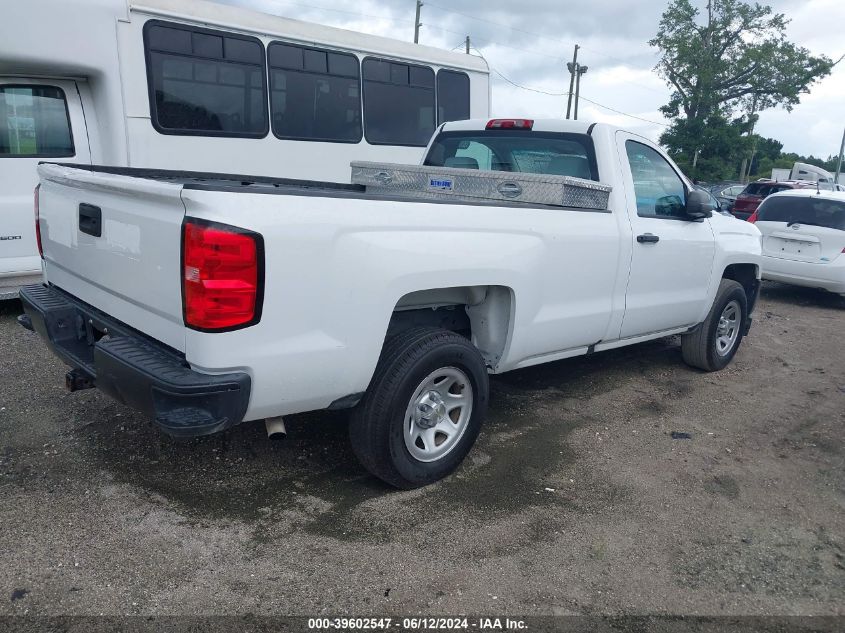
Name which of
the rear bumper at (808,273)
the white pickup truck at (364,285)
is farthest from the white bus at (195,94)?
the rear bumper at (808,273)

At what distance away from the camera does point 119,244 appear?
3.11 m

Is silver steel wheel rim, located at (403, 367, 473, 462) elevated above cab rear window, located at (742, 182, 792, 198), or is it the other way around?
cab rear window, located at (742, 182, 792, 198)

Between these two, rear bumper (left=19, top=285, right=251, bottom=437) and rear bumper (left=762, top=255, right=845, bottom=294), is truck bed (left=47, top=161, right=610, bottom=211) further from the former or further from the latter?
rear bumper (left=762, top=255, right=845, bottom=294)

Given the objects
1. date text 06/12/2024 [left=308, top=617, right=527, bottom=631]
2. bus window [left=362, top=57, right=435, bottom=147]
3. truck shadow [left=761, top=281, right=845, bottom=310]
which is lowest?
truck shadow [left=761, top=281, right=845, bottom=310]

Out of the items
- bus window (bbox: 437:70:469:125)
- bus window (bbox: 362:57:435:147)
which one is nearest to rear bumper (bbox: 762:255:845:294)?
bus window (bbox: 437:70:469:125)

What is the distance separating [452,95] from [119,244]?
25.3ft

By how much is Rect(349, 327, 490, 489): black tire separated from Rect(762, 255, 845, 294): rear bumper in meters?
7.64

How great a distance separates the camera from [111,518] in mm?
3225

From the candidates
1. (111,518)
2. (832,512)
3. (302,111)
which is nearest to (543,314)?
(832,512)

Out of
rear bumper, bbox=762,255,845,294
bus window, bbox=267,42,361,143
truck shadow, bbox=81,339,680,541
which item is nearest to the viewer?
truck shadow, bbox=81,339,680,541

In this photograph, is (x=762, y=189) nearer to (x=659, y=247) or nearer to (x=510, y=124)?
(x=659, y=247)

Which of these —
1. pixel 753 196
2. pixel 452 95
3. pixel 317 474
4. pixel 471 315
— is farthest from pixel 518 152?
pixel 753 196

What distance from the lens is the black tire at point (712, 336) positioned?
5832 mm

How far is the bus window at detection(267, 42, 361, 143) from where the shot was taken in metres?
8.16
